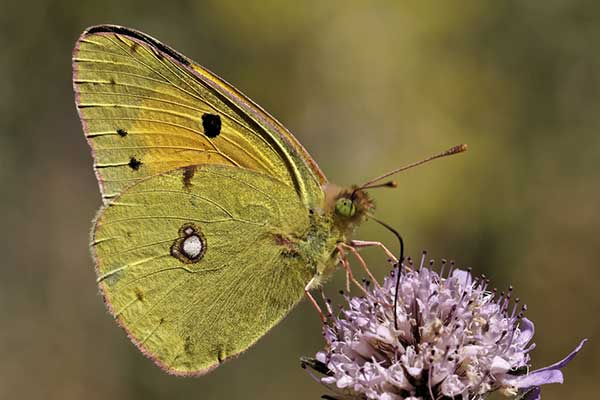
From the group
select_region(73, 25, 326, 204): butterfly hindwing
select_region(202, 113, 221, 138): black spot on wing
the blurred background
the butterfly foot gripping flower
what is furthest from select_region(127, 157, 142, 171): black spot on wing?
the blurred background

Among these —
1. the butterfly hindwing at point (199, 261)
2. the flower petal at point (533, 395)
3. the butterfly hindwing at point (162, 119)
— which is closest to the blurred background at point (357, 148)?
the butterfly hindwing at point (199, 261)

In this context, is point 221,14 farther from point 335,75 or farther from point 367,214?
point 367,214

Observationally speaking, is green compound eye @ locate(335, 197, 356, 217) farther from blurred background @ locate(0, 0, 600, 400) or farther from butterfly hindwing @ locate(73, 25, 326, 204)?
blurred background @ locate(0, 0, 600, 400)

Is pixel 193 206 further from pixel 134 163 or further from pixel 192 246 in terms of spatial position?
pixel 134 163

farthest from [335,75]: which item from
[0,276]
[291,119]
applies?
[0,276]

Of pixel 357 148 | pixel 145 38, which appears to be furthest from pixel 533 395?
pixel 357 148

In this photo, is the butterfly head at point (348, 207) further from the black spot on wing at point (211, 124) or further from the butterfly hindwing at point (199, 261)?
the black spot on wing at point (211, 124)
